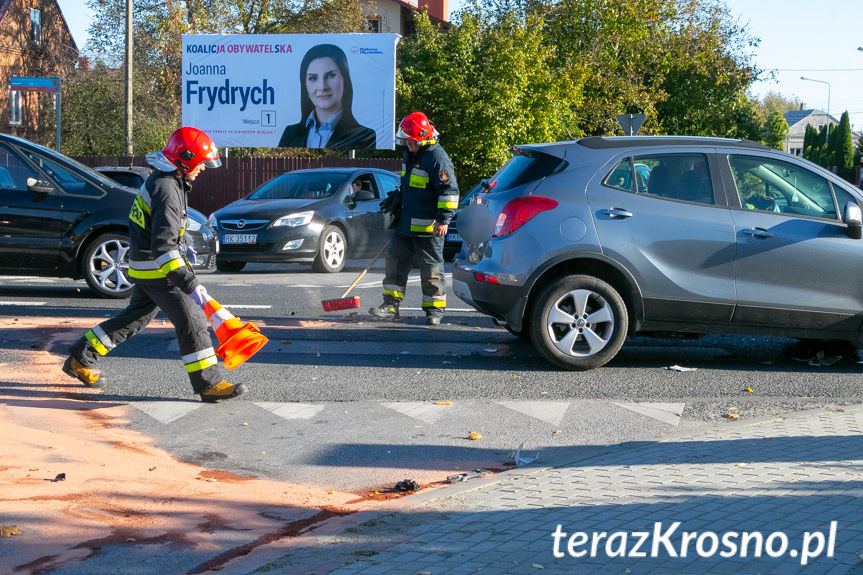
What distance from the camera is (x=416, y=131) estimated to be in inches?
380

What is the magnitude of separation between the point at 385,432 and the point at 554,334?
86.9 inches

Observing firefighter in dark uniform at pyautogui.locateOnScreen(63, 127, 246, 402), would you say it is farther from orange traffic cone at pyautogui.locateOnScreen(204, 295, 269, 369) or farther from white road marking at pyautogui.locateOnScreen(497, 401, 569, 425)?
white road marking at pyautogui.locateOnScreen(497, 401, 569, 425)

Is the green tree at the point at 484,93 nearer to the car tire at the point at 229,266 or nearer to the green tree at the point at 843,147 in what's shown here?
the car tire at the point at 229,266

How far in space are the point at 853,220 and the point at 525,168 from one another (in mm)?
2485

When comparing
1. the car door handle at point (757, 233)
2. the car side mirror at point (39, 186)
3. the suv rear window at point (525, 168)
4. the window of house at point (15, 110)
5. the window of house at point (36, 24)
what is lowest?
the car door handle at point (757, 233)

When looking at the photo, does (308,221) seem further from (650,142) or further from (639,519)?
(639,519)

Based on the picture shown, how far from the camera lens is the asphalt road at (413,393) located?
18.1 feet

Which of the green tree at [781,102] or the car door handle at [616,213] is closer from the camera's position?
the car door handle at [616,213]

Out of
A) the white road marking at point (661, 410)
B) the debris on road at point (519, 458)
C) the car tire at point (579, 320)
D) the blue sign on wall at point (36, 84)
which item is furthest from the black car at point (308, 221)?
the blue sign on wall at point (36, 84)

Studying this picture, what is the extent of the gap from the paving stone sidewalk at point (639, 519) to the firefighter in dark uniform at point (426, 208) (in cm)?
453

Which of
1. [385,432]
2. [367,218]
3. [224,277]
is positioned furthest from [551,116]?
[385,432]

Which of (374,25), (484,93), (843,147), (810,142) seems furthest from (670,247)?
(810,142)

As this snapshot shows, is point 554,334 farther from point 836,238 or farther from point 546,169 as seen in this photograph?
point 836,238

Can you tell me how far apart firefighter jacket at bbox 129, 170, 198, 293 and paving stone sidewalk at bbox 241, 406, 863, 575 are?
2.58 meters
